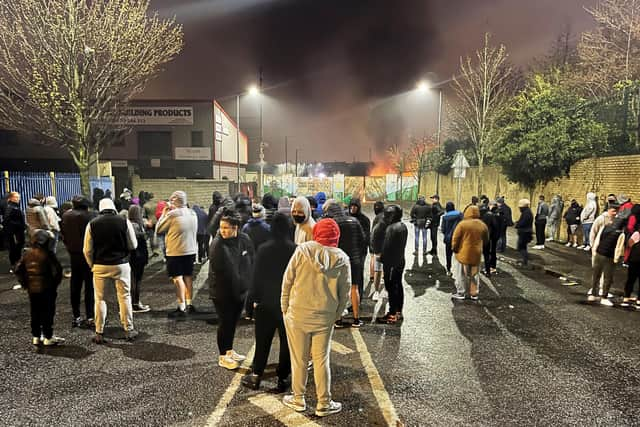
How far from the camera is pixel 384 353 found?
5.16m

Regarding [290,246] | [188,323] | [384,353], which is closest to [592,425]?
[384,353]

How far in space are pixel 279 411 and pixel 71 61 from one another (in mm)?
13858

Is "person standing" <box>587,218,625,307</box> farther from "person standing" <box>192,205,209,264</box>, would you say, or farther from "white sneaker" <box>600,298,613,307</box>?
"person standing" <box>192,205,209,264</box>

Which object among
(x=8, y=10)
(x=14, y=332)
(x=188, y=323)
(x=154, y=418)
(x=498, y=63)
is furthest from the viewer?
(x=498, y=63)

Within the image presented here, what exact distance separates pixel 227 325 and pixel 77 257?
294 centimetres

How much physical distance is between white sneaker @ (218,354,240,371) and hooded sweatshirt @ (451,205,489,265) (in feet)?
15.0

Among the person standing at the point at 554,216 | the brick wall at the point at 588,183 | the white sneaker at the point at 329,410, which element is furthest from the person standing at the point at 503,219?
the white sneaker at the point at 329,410

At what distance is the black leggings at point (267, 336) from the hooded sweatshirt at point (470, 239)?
434cm

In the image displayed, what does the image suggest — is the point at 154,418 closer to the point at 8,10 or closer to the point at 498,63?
the point at 8,10

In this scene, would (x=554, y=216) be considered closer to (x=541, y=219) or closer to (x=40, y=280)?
(x=541, y=219)

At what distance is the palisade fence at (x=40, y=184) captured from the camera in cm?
1374

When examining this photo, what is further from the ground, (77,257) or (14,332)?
(77,257)

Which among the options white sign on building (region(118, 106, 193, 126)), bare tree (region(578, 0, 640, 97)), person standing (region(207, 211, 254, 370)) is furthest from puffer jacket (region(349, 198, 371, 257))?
white sign on building (region(118, 106, 193, 126))

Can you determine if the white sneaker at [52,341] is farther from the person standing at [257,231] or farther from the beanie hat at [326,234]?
the beanie hat at [326,234]
